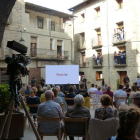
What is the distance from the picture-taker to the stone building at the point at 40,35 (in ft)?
56.9

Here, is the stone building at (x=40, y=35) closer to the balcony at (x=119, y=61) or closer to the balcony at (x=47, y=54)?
the balcony at (x=47, y=54)

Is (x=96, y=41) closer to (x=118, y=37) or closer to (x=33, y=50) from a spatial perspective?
(x=118, y=37)

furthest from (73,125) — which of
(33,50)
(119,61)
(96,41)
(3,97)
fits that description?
(96,41)

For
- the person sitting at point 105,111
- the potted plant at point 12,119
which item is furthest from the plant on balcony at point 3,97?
the person sitting at point 105,111

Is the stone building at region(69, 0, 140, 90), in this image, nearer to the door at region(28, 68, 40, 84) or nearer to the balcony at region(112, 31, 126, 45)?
the balcony at region(112, 31, 126, 45)

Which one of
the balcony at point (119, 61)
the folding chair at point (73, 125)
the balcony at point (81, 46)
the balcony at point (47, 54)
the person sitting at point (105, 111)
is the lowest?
the folding chair at point (73, 125)

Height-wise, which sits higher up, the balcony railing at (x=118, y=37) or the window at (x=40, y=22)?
the window at (x=40, y=22)

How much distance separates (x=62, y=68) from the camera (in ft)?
36.9

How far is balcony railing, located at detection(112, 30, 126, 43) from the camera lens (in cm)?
1774

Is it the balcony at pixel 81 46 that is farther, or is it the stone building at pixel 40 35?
the balcony at pixel 81 46

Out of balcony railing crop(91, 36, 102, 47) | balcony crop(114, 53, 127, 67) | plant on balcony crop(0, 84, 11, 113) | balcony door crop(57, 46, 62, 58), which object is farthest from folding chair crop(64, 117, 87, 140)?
balcony railing crop(91, 36, 102, 47)

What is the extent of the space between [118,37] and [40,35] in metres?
7.35

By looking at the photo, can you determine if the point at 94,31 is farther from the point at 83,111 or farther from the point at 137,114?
the point at 137,114

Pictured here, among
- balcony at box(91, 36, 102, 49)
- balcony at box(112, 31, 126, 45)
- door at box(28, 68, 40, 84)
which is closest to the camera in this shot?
balcony at box(112, 31, 126, 45)
